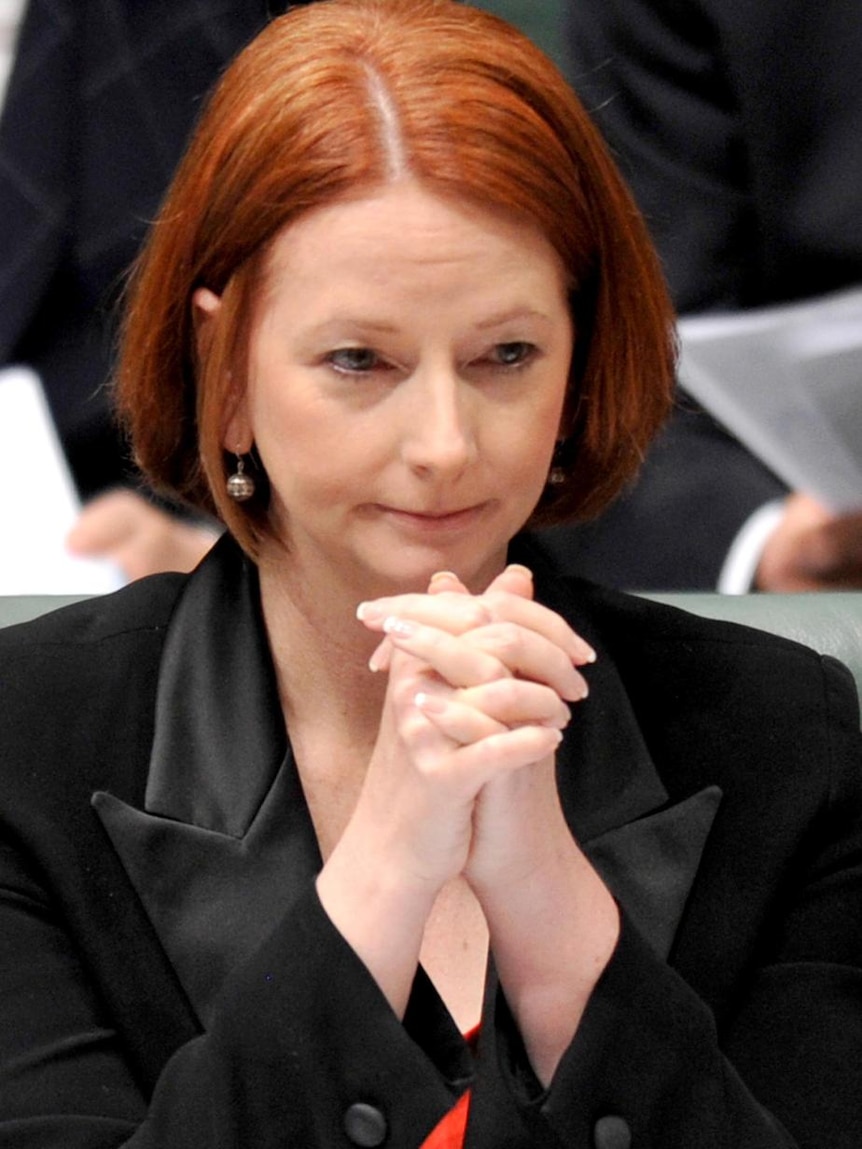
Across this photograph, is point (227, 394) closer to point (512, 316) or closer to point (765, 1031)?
point (512, 316)

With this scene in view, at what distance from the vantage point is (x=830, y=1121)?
4.43 feet

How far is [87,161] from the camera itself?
8.37 feet

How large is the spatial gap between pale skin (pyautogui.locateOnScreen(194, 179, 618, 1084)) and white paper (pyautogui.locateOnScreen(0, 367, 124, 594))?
0.76 metres

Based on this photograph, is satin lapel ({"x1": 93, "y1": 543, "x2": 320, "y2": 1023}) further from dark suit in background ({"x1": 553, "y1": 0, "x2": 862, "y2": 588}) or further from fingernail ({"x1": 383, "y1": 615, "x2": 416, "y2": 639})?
dark suit in background ({"x1": 553, "y1": 0, "x2": 862, "y2": 588})

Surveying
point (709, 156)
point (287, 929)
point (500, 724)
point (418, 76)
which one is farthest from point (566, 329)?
point (709, 156)

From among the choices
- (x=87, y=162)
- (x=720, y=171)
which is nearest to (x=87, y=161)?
(x=87, y=162)

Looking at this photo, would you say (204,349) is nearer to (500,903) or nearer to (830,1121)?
(500,903)

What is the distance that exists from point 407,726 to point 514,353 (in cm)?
29

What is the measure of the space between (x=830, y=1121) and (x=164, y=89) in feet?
5.35

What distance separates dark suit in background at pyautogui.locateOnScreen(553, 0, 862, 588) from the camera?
2.45 meters

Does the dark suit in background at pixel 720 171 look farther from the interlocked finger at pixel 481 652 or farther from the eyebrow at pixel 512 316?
the interlocked finger at pixel 481 652

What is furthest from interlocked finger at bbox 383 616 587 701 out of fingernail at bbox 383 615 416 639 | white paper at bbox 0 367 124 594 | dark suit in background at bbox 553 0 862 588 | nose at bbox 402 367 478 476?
dark suit in background at bbox 553 0 862 588

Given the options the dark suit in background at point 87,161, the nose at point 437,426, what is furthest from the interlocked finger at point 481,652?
the dark suit in background at point 87,161

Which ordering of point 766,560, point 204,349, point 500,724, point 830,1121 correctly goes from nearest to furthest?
point 500,724 → point 830,1121 → point 204,349 → point 766,560
